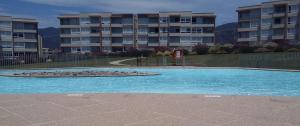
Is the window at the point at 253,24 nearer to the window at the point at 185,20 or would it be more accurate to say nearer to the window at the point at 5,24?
the window at the point at 185,20

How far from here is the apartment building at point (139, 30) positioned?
200ft

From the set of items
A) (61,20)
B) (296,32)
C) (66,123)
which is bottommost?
(66,123)

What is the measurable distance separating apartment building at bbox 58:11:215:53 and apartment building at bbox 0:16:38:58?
326 inches

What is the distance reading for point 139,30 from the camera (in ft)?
203

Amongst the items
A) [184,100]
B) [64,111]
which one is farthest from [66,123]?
[184,100]

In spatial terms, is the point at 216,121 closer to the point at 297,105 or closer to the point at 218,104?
the point at 218,104

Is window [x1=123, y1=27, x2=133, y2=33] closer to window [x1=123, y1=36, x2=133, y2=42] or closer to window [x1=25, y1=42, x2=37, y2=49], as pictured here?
window [x1=123, y1=36, x2=133, y2=42]

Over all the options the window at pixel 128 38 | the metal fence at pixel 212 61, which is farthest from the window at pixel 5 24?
the metal fence at pixel 212 61

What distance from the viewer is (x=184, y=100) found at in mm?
6863

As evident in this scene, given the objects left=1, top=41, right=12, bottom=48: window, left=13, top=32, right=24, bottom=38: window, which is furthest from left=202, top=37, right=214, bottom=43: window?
left=1, top=41, right=12, bottom=48: window

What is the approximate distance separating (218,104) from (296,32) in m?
52.7

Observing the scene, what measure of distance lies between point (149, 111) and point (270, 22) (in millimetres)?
56538

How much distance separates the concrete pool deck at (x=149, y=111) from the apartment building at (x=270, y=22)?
45219 millimetres

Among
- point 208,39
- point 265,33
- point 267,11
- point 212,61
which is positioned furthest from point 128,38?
point 212,61
